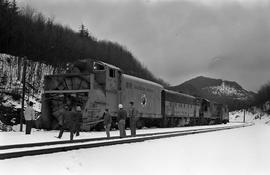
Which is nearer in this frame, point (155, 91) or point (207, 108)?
point (155, 91)

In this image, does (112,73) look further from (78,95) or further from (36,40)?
(36,40)

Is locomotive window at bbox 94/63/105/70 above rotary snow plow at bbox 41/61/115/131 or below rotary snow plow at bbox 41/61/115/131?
above

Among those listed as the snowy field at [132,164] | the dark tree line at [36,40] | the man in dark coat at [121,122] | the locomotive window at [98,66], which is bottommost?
the snowy field at [132,164]

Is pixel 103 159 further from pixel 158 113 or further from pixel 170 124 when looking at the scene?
pixel 170 124

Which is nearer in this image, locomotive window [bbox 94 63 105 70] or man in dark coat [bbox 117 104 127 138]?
man in dark coat [bbox 117 104 127 138]

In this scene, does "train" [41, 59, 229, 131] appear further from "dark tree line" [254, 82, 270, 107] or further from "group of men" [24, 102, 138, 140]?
"dark tree line" [254, 82, 270, 107]

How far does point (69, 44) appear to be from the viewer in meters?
60.2

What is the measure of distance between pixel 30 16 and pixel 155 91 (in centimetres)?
2905

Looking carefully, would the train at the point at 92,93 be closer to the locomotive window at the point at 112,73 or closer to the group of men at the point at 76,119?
the locomotive window at the point at 112,73

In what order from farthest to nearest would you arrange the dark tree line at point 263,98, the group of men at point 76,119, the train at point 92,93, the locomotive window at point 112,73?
the dark tree line at point 263,98
the locomotive window at point 112,73
the train at point 92,93
the group of men at point 76,119

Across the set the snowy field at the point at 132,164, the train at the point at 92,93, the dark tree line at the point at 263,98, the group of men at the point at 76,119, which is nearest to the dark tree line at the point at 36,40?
the train at the point at 92,93

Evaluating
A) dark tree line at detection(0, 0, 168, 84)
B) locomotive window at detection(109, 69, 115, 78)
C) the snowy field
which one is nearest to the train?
locomotive window at detection(109, 69, 115, 78)

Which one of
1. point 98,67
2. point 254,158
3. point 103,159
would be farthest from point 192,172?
point 98,67

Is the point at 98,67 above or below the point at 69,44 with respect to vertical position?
below
